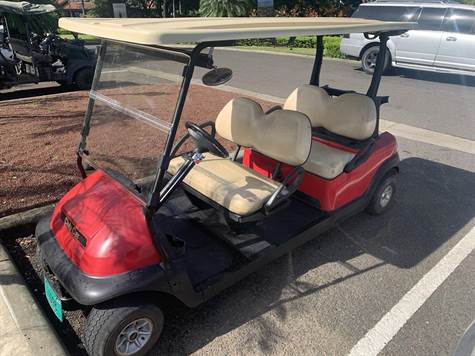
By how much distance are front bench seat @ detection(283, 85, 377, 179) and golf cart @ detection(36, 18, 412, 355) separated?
0.01m

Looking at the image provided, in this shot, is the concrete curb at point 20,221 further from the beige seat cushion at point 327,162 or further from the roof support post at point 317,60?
the roof support post at point 317,60

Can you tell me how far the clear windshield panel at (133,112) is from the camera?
203cm

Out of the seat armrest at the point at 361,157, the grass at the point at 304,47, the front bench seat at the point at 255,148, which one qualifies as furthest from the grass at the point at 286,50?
the front bench seat at the point at 255,148

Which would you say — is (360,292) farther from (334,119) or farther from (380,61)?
(380,61)

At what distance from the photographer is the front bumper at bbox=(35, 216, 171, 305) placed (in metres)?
1.77

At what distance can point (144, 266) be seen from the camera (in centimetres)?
189

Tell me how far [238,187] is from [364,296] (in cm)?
116

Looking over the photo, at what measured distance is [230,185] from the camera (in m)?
2.59

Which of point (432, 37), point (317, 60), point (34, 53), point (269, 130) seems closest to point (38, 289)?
point (269, 130)

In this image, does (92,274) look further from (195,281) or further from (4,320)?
(4,320)

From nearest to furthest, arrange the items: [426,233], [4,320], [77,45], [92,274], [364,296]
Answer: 1. [92,274]
2. [4,320]
3. [364,296]
4. [426,233]
5. [77,45]

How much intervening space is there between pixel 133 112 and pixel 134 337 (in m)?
1.28

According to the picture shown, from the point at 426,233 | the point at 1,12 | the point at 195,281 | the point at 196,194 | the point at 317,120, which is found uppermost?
the point at 1,12

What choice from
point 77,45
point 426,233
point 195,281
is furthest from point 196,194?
point 77,45
